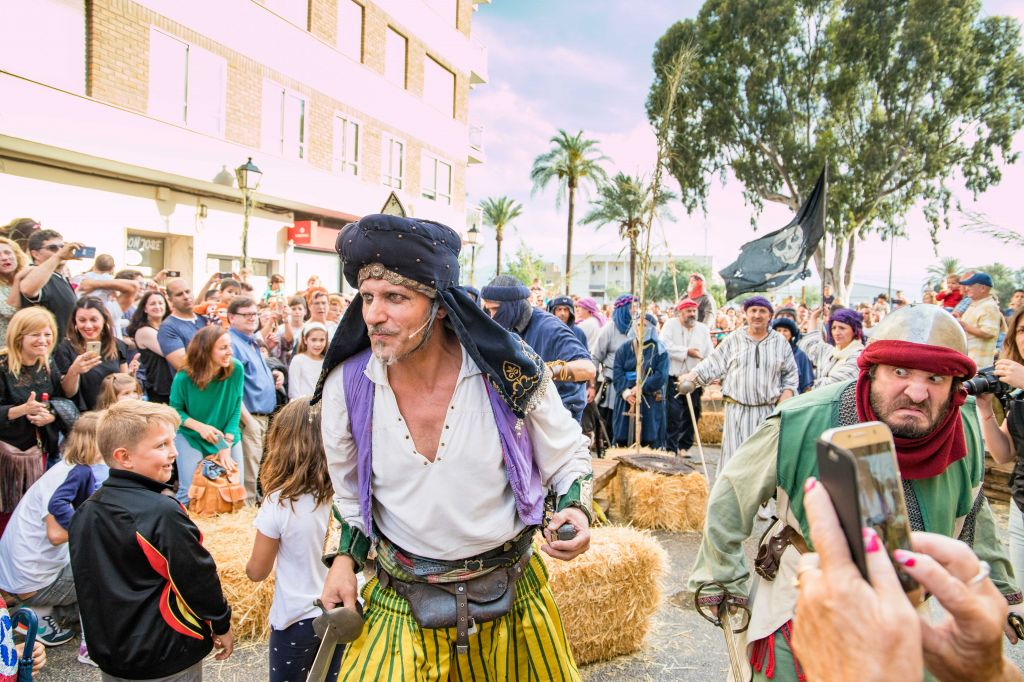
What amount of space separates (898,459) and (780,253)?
11.0 meters

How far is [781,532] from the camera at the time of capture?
2432 millimetres

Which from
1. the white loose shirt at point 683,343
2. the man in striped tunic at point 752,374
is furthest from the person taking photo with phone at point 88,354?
the white loose shirt at point 683,343

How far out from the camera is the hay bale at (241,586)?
155 inches

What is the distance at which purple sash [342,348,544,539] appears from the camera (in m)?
2.32

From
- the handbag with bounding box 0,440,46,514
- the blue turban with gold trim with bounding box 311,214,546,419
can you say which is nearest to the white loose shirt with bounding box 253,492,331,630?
the blue turban with gold trim with bounding box 311,214,546,419

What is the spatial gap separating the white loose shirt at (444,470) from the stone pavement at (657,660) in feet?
6.66

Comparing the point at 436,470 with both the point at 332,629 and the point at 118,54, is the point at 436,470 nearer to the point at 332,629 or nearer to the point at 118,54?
the point at 332,629

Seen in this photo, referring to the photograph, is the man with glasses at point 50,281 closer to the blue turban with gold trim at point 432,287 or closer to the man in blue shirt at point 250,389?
the man in blue shirt at point 250,389

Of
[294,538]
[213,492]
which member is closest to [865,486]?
[294,538]

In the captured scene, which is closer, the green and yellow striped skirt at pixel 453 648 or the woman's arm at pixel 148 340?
the green and yellow striped skirt at pixel 453 648

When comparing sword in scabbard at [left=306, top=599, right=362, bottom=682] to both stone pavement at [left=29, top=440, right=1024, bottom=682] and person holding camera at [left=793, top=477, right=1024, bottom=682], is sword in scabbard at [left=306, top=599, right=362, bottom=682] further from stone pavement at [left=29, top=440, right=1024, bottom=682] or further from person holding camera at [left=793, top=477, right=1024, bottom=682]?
stone pavement at [left=29, top=440, right=1024, bottom=682]

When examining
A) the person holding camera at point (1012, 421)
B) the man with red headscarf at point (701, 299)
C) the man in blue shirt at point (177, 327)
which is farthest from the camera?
the man with red headscarf at point (701, 299)

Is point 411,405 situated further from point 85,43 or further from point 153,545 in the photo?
point 85,43

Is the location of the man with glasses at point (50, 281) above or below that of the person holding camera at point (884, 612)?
above
